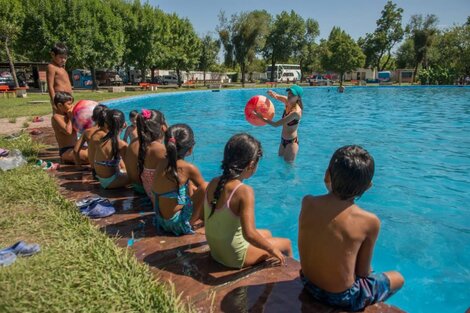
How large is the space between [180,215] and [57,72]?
17.3 feet

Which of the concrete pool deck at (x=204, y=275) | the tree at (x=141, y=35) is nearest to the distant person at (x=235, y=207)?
the concrete pool deck at (x=204, y=275)

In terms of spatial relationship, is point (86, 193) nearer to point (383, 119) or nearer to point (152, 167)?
point (152, 167)

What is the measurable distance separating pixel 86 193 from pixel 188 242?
2313 mm

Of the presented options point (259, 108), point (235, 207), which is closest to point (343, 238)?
point (235, 207)

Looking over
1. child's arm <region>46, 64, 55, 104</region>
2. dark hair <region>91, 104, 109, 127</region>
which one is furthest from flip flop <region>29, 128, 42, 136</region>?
dark hair <region>91, 104, 109, 127</region>

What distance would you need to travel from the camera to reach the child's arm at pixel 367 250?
2.31 metres

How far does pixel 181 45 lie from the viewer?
4794 cm

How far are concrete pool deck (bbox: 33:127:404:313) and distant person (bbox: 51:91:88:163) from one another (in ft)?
9.94

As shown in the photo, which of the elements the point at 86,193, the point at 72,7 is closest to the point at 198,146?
the point at 86,193

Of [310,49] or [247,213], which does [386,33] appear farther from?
[247,213]

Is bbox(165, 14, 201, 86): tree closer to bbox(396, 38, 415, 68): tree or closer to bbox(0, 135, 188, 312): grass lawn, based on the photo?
bbox(0, 135, 188, 312): grass lawn

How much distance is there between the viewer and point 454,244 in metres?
5.02

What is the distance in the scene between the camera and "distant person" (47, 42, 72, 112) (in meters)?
7.09

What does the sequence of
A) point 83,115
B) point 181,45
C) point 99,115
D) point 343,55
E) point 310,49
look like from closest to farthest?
point 99,115, point 83,115, point 181,45, point 343,55, point 310,49
